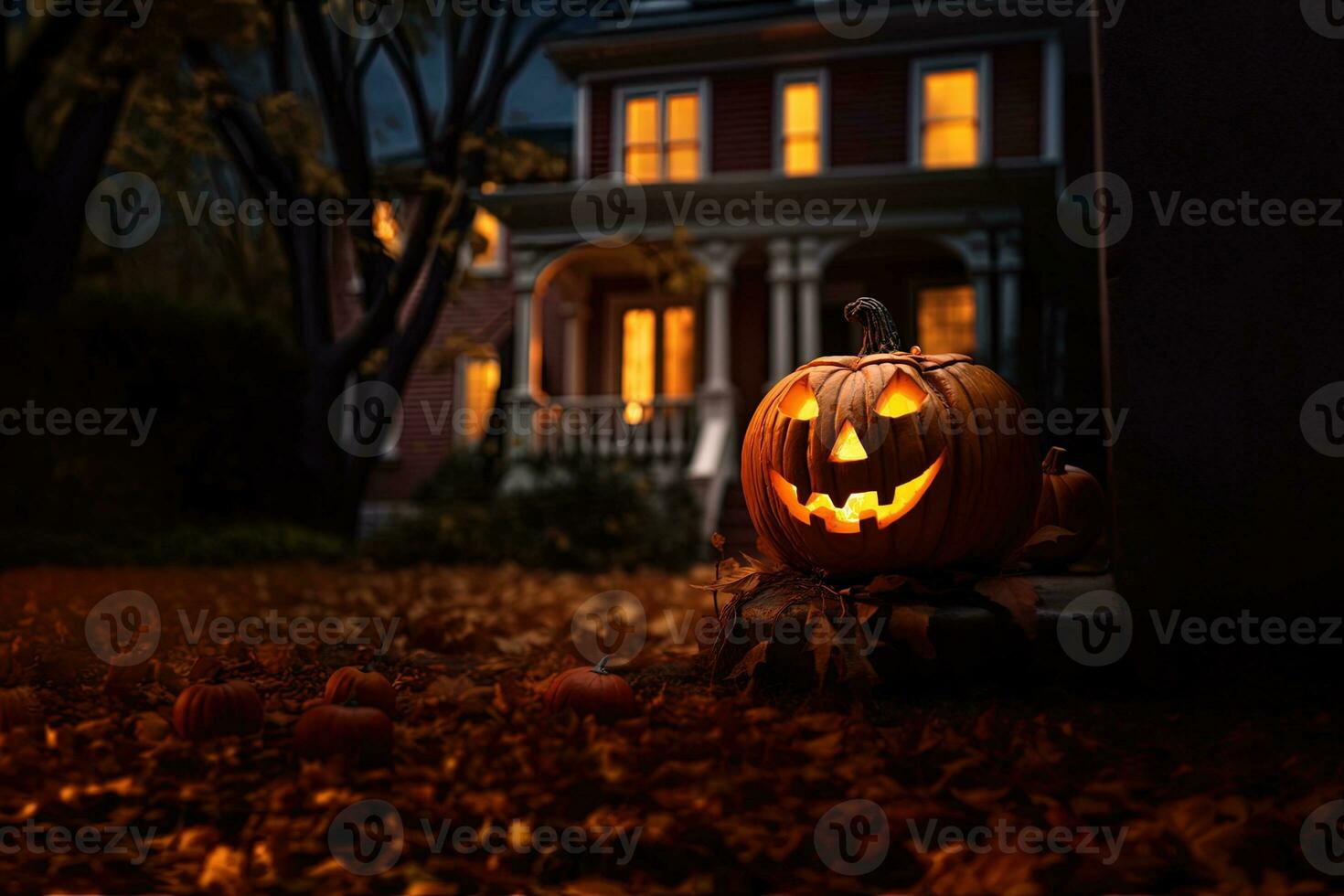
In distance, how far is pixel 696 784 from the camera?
185cm

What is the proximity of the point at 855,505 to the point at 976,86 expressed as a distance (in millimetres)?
11541

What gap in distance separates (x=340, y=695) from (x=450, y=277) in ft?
21.7

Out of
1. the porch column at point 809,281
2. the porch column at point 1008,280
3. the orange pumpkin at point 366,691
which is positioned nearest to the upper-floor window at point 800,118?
the porch column at point 809,281

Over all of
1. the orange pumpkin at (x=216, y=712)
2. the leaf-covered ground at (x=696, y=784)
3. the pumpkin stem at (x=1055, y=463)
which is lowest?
the leaf-covered ground at (x=696, y=784)

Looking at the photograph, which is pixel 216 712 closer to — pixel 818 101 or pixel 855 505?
pixel 855 505

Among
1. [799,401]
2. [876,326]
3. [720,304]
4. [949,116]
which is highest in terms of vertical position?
[949,116]

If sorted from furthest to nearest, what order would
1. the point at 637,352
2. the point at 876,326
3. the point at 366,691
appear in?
the point at 637,352 < the point at 876,326 < the point at 366,691

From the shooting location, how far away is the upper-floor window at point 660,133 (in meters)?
13.3

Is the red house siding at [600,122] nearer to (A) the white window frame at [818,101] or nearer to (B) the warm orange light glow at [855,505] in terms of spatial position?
(A) the white window frame at [818,101]

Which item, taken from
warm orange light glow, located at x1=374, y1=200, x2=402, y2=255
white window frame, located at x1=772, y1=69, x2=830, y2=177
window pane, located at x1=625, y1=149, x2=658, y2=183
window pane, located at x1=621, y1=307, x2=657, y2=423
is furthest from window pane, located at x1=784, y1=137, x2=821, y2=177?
warm orange light glow, located at x1=374, y1=200, x2=402, y2=255

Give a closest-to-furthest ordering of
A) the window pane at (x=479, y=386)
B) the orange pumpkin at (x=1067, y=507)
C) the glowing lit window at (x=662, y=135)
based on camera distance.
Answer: the orange pumpkin at (x=1067, y=507) → the glowing lit window at (x=662, y=135) → the window pane at (x=479, y=386)

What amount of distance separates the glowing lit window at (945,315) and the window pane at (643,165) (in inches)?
161

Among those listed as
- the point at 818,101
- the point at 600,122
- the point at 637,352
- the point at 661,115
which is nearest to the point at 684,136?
the point at 661,115

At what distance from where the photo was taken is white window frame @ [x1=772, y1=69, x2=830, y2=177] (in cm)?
1288
